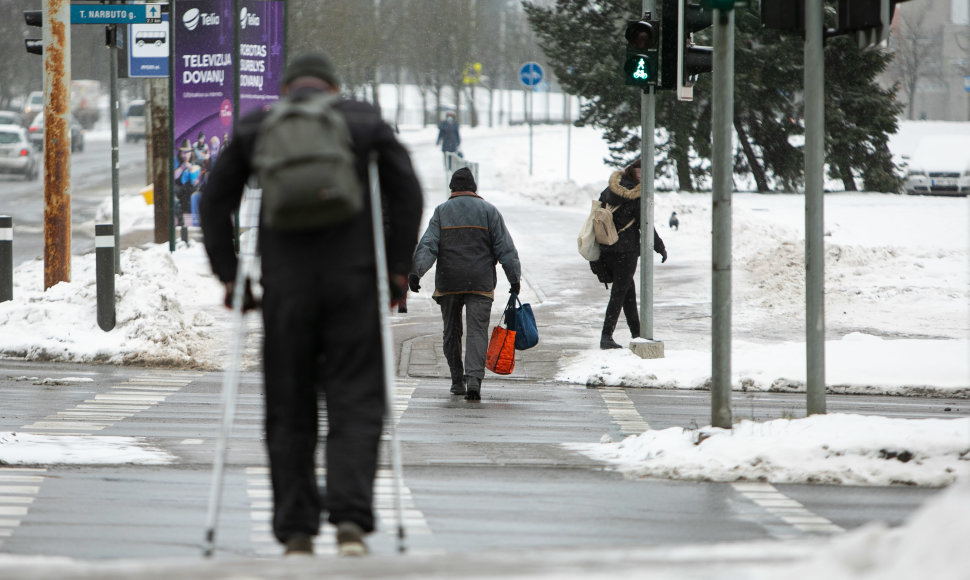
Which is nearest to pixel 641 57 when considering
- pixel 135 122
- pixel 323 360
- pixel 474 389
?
pixel 474 389

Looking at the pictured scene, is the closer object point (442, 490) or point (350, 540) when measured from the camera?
point (350, 540)

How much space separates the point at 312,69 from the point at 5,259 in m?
11.2

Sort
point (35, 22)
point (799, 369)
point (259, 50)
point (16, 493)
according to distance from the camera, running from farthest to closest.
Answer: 1. point (259, 50)
2. point (35, 22)
3. point (799, 369)
4. point (16, 493)

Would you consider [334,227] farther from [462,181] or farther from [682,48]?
[682,48]

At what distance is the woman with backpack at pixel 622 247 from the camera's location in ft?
44.4

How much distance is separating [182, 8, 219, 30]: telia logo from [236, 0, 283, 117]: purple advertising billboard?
0.73 metres

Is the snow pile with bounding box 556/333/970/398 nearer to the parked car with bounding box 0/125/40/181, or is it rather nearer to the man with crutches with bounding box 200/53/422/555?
the man with crutches with bounding box 200/53/422/555

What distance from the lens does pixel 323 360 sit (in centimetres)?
469

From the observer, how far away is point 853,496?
6.82 metres

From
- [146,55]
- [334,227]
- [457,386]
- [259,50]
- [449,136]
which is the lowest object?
[457,386]

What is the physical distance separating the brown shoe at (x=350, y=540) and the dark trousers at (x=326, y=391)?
26 millimetres

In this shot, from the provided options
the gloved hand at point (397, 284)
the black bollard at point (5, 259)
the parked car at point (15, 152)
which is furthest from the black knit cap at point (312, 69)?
the parked car at point (15, 152)

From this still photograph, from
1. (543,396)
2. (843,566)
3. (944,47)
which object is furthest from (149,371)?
(944,47)

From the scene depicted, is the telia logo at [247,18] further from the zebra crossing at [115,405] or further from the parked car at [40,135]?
the parked car at [40,135]
